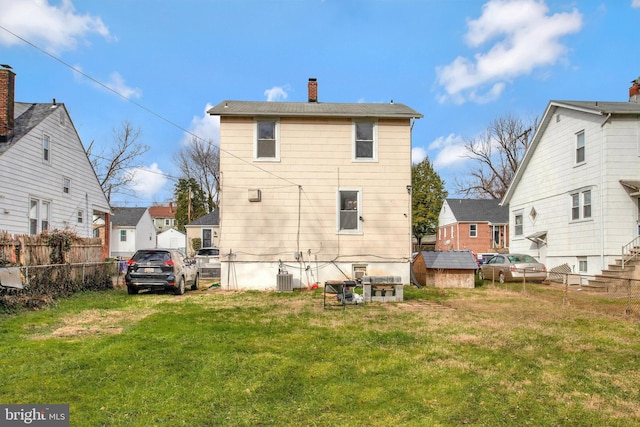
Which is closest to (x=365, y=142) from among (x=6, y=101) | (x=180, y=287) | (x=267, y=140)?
(x=267, y=140)

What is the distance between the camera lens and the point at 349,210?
51.9ft

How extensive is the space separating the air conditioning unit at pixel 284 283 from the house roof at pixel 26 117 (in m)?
11.6

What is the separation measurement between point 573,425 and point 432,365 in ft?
6.27

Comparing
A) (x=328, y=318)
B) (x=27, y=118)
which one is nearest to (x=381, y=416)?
(x=328, y=318)

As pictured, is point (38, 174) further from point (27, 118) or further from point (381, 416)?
point (381, 416)

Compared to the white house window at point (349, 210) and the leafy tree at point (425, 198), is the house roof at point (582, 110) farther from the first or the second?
the leafy tree at point (425, 198)

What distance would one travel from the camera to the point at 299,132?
15805 mm

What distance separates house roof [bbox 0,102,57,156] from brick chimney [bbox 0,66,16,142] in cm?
26

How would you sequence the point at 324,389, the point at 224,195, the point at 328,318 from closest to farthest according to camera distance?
the point at 324,389 → the point at 328,318 → the point at 224,195

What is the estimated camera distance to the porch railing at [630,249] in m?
15.6

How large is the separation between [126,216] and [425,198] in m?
32.7

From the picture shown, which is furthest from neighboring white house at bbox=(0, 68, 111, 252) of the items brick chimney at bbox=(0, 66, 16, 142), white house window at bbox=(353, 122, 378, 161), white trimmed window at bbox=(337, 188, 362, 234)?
white house window at bbox=(353, 122, 378, 161)

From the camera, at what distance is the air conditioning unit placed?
1459 cm

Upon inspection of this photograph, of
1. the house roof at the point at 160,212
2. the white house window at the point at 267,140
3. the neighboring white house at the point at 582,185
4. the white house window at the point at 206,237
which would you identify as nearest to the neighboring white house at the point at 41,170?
the white house window at the point at 267,140
